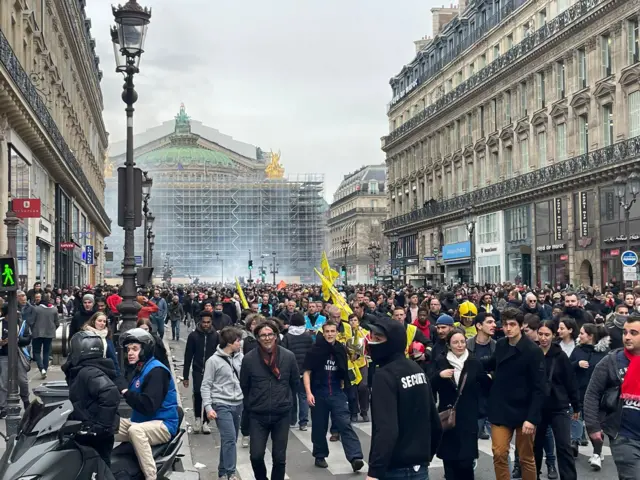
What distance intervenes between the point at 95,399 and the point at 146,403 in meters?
0.54

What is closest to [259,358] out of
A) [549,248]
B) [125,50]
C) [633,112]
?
[125,50]

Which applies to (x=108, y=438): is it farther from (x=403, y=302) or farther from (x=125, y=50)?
(x=403, y=302)

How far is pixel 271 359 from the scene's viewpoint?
7977 millimetres

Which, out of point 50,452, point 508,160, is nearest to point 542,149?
point 508,160

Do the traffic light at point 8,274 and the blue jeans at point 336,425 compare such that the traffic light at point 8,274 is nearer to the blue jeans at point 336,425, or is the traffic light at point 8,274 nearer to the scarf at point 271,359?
the scarf at point 271,359

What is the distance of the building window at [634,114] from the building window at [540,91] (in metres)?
8.50

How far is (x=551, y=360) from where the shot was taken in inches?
324

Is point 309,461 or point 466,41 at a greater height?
point 466,41

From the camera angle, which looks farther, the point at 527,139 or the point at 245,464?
the point at 527,139

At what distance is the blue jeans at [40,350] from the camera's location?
1660 cm

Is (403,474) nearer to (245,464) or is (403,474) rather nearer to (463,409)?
(463,409)

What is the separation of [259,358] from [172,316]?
21974mm

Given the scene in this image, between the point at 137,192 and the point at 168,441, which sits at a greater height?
the point at 137,192

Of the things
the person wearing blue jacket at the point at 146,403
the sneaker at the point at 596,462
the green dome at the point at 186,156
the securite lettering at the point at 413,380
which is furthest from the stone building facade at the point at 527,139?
the green dome at the point at 186,156
